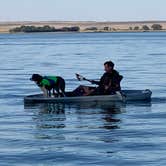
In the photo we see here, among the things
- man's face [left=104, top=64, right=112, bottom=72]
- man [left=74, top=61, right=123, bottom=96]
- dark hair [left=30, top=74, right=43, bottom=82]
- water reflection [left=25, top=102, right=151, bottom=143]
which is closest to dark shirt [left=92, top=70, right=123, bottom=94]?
man [left=74, top=61, right=123, bottom=96]

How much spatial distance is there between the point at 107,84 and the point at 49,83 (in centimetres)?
194

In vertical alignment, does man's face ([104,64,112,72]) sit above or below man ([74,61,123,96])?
above

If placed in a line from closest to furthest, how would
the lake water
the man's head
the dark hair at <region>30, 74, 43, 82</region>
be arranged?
the lake water, the man's head, the dark hair at <region>30, 74, 43, 82</region>

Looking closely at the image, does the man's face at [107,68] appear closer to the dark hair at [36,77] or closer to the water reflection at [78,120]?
the water reflection at [78,120]

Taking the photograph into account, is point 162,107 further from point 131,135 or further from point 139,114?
point 131,135

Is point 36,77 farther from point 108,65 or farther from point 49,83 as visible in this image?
point 108,65

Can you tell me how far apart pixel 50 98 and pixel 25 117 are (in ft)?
10.6

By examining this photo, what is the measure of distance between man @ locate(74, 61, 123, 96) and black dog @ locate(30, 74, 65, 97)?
82 centimetres

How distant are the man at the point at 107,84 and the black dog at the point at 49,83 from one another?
82cm

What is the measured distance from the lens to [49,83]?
28.4 m

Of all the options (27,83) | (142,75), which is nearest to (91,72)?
(142,75)

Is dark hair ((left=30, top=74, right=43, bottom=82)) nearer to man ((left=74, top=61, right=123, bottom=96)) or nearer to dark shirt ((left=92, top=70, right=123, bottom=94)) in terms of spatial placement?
man ((left=74, top=61, right=123, bottom=96))

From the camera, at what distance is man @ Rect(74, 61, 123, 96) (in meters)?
27.7

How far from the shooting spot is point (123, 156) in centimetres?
1792
